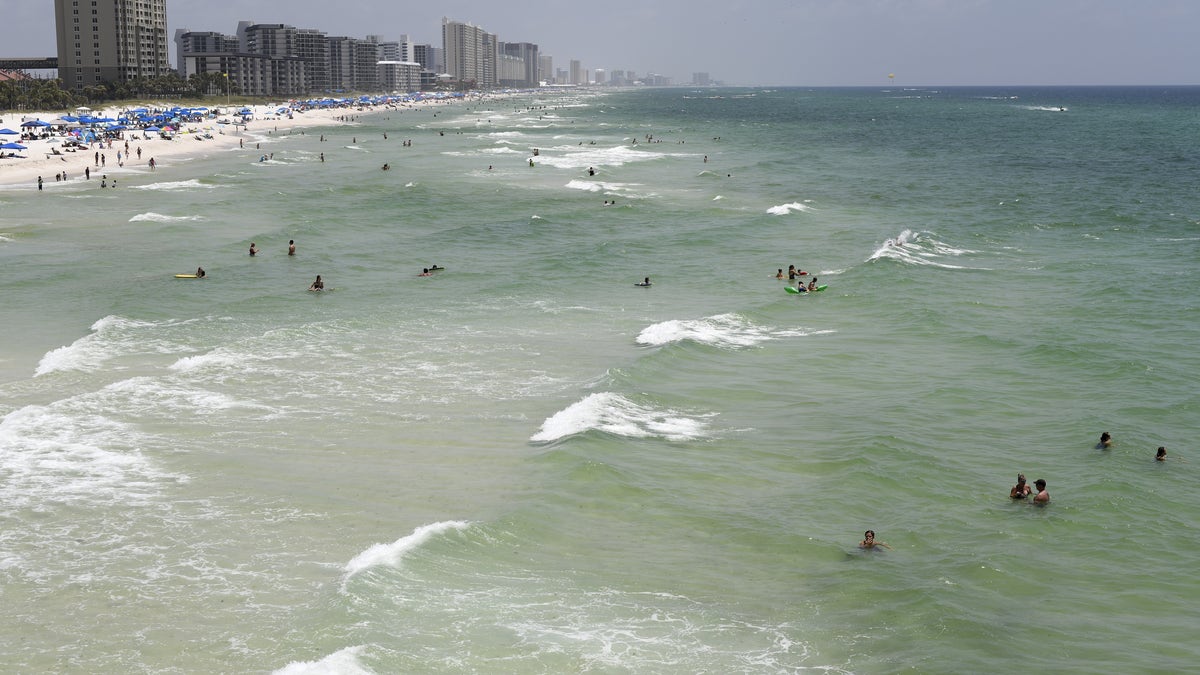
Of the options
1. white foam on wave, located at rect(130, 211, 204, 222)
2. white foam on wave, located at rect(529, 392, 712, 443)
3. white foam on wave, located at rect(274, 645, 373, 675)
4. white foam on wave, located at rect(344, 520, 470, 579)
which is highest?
white foam on wave, located at rect(130, 211, 204, 222)

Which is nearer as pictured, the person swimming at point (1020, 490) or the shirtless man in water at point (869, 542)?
the shirtless man in water at point (869, 542)

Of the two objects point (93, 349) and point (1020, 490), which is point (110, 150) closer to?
point (93, 349)

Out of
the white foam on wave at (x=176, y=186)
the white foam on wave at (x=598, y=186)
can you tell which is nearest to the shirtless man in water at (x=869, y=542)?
the white foam on wave at (x=598, y=186)

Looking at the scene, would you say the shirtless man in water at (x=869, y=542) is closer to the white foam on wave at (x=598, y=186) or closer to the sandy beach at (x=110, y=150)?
the white foam on wave at (x=598, y=186)

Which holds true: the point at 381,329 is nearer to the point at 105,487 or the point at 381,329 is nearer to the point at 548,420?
the point at 548,420

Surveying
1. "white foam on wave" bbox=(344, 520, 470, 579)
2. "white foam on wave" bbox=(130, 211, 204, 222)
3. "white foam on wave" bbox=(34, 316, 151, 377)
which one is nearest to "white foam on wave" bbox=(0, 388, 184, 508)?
"white foam on wave" bbox=(34, 316, 151, 377)

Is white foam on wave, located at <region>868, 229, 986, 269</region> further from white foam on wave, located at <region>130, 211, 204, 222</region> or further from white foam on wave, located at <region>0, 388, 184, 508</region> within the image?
white foam on wave, located at <region>130, 211, 204, 222</region>

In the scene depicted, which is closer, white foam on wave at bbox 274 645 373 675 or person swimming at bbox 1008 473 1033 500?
white foam on wave at bbox 274 645 373 675
